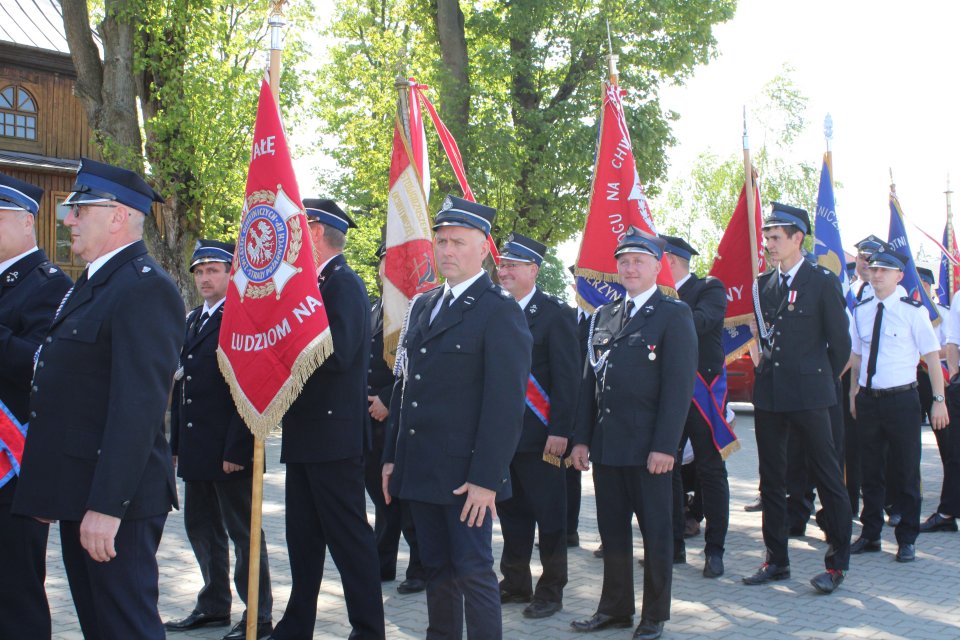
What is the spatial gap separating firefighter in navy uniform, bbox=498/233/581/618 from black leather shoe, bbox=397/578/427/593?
1.88 ft

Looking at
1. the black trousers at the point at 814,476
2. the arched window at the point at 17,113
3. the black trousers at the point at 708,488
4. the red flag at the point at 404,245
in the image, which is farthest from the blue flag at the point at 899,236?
the arched window at the point at 17,113

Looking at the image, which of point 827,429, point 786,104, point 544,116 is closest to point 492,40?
point 544,116

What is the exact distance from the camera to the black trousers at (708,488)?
22.4ft

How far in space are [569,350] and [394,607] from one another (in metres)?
1.94

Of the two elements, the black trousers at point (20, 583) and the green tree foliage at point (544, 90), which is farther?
the green tree foliage at point (544, 90)

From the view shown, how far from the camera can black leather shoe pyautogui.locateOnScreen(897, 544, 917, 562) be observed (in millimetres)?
7016

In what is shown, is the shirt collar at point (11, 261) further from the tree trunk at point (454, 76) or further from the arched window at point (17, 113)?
the arched window at point (17, 113)

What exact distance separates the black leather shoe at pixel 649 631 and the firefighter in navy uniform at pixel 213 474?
2031 mm

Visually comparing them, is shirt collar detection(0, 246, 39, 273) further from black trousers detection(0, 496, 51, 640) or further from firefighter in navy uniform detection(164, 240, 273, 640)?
black trousers detection(0, 496, 51, 640)

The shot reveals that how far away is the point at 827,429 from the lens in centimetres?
638

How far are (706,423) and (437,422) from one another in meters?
3.38

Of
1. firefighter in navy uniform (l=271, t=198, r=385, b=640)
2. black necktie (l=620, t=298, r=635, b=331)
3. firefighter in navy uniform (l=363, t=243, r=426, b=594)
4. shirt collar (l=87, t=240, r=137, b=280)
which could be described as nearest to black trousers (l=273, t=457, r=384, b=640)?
firefighter in navy uniform (l=271, t=198, r=385, b=640)

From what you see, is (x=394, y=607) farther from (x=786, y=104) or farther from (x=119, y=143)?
(x=786, y=104)

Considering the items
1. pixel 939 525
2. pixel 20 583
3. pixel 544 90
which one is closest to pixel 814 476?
pixel 939 525
